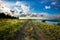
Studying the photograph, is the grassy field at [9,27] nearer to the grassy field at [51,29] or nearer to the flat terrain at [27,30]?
the flat terrain at [27,30]

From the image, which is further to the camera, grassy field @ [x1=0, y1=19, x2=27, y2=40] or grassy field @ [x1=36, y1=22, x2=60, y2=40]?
grassy field @ [x1=36, y1=22, x2=60, y2=40]

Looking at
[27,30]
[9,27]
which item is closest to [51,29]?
[27,30]

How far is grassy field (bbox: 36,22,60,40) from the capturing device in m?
3.02

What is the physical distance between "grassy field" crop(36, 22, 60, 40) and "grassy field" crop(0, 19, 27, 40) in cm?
41

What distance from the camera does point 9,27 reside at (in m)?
3.01

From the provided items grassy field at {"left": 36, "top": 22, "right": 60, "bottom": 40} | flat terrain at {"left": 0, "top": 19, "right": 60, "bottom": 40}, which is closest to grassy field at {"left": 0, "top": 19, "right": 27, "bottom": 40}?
flat terrain at {"left": 0, "top": 19, "right": 60, "bottom": 40}

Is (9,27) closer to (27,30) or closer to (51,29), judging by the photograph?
(27,30)

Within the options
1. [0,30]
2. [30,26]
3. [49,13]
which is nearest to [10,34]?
[0,30]

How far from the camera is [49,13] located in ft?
10.5

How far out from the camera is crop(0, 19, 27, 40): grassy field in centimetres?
Result: 290

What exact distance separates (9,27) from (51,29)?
37.0 inches

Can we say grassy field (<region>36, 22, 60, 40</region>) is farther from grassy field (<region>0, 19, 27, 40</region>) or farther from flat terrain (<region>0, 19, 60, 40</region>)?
grassy field (<region>0, 19, 27, 40</region>)

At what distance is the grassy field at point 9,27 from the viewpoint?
290 centimetres

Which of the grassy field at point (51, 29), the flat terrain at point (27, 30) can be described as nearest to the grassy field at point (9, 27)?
the flat terrain at point (27, 30)
